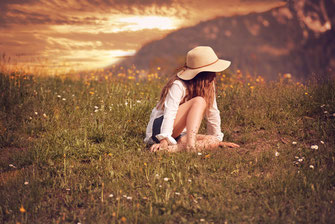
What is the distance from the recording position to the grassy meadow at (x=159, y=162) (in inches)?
115

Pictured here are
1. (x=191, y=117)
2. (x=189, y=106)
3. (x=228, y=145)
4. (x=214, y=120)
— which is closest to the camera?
(x=191, y=117)

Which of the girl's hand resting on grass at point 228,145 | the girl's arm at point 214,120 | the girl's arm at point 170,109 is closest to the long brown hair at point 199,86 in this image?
the girl's arm at point 170,109

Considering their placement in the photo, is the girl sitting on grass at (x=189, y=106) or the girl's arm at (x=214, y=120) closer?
the girl sitting on grass at (x=189, y=106)

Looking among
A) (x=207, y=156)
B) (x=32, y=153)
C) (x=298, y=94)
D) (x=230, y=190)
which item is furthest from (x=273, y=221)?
(x=298, y=94)

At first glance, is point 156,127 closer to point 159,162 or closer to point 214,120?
point 159,162

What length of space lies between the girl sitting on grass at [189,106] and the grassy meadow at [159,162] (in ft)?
0.78

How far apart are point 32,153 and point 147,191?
1.75 m

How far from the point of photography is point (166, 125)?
4145 millimetres

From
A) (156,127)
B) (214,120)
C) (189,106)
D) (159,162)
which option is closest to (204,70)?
(189,106)

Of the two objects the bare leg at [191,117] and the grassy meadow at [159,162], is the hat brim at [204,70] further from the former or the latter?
the grassy meadow at [159,162]

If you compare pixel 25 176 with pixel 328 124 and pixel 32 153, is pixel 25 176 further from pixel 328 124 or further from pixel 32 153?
pixel 328 124

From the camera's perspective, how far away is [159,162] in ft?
12.6

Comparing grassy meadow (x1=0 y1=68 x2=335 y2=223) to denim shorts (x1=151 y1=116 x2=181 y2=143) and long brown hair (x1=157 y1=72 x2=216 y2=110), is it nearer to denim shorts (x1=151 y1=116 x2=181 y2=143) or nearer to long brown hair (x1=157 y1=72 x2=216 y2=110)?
denim shorts (x1=151 y1=116 x2=181 y2=143)

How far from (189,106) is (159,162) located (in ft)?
2.84
